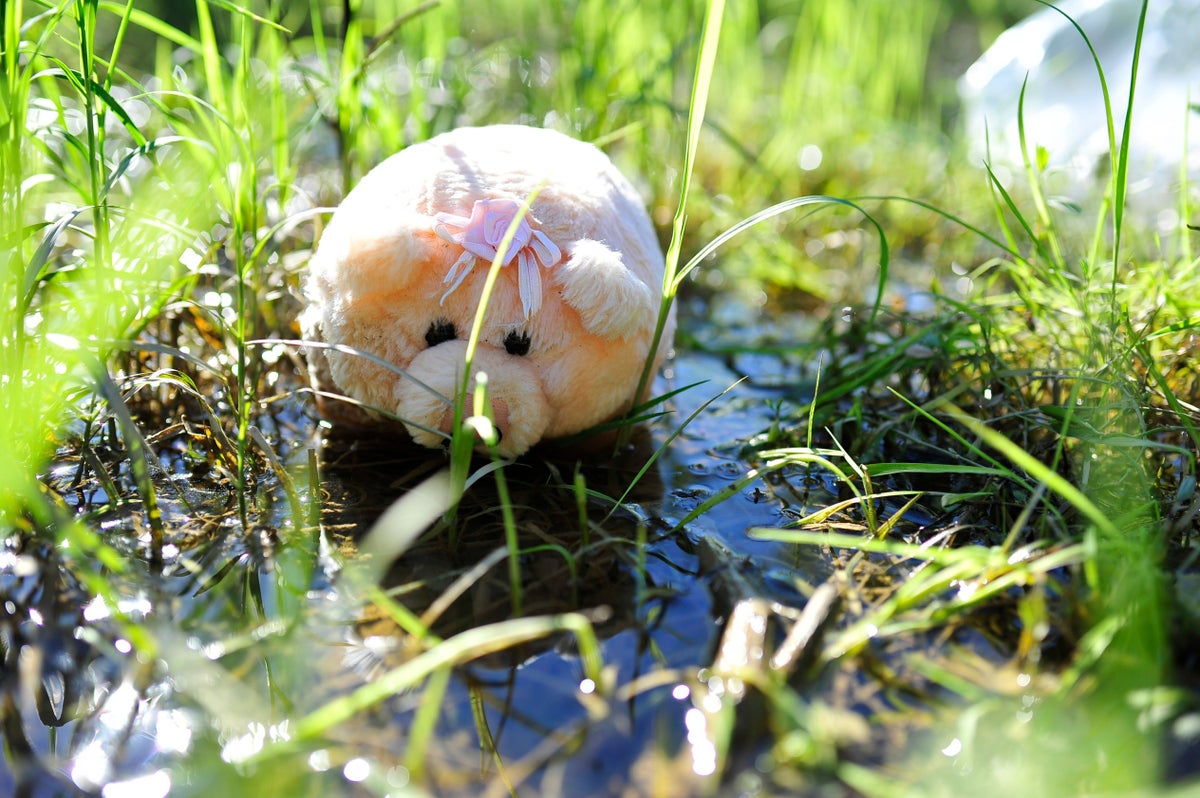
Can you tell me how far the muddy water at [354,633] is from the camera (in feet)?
2.91

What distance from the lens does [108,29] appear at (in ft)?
14.8

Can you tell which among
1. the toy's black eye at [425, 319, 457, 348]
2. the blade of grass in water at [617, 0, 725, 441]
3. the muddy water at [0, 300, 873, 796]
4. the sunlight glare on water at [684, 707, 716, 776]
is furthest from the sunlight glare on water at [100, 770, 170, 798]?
the blade of grass in water at [617, 0, 725, 441]

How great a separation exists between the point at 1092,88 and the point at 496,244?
8.65ft

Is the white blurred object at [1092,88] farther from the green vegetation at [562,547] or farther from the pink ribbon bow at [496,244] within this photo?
the pink ribbon bow at [496,244]

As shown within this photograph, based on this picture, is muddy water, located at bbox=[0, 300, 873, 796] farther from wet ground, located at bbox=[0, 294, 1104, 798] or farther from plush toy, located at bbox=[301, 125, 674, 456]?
plush toy, located at bbox=[301, 125, 674, 456]

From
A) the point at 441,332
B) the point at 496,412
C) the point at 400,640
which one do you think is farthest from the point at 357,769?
the point at 441,332

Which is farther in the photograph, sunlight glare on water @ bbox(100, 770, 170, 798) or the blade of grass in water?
the blade of grass in water

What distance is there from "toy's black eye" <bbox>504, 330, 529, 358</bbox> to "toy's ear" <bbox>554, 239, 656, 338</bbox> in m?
0.08

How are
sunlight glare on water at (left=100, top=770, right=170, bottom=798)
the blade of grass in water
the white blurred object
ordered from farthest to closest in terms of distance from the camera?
the white blurred object
the blade of grass in water
sunlight glare on water at (left=100, top=770, right=170, bottom=798)

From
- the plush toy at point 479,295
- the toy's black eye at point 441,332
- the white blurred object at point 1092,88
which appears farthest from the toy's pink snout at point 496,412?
the white blurred object at point 1092,88

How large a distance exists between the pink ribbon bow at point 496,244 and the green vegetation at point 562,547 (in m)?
0.20

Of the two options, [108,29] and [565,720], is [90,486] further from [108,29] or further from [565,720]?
[108,29]

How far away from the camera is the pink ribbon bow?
126 cm

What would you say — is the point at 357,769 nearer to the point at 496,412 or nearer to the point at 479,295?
the point at 496,412
